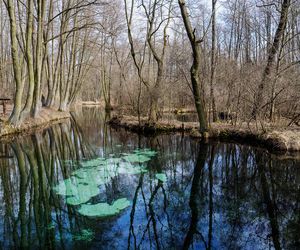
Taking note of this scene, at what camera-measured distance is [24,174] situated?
22.2 feet

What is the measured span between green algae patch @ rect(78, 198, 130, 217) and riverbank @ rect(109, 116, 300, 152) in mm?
6632

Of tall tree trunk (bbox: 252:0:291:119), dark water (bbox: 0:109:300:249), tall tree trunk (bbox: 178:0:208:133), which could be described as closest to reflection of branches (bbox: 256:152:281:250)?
dark water (bbox: 0:109:300:249)

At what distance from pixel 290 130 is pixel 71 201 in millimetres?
8729

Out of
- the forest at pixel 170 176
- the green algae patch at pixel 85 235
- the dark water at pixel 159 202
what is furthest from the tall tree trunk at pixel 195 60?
the green algae patch at pixel 85 235

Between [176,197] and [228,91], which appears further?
[228,91]

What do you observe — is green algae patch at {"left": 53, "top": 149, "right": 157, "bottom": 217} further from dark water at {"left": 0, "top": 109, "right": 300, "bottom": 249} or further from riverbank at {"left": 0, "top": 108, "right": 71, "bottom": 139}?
riverbank at {"left": 0, "top": 108, "right": 71, "bottom": 139}

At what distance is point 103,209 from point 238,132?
28.1 feet

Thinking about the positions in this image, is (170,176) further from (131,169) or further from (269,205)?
(269,205)

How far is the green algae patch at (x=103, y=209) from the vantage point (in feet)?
15.5

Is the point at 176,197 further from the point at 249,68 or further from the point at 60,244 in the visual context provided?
the point at 249,68

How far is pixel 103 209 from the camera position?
4910mm

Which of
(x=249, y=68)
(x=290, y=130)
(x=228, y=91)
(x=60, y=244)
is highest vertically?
(x=249, y=68)

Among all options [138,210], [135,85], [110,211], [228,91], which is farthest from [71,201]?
[135,85]

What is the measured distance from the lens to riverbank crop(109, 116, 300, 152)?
9.45 metres
